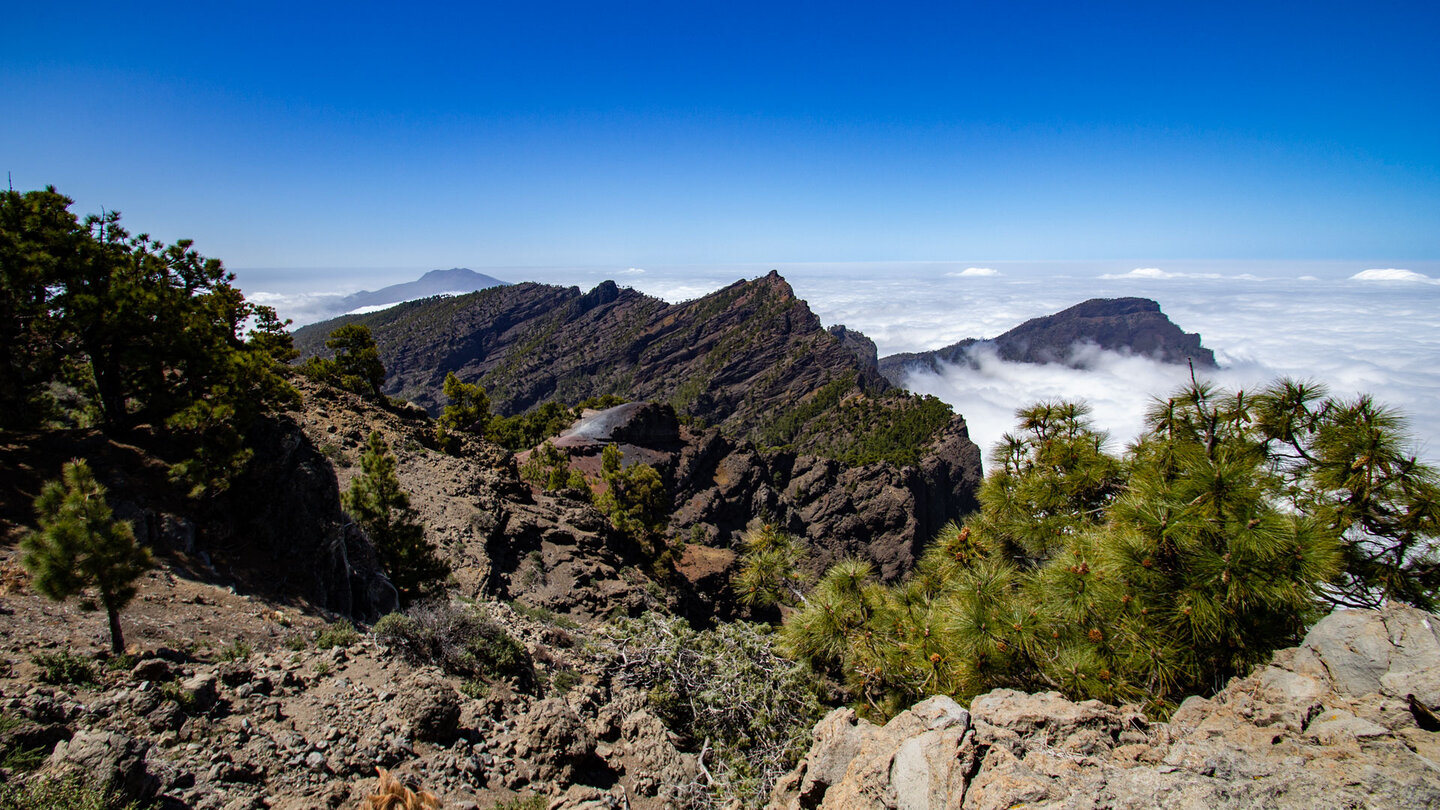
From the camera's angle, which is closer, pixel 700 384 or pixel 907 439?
pixel 907 439

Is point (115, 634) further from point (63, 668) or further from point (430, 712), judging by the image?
point (430, 712)

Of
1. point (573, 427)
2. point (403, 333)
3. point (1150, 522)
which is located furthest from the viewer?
point (403, 333)

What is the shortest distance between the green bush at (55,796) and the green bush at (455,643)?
5040mm

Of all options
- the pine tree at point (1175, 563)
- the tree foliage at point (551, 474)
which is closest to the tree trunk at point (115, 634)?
the pine tree at point (1175, 563)

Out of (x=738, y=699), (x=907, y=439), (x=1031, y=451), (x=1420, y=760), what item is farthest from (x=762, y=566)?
(x=907, y=439)

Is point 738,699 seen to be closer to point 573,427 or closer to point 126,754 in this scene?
point 126,754

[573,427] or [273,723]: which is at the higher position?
[273,723]

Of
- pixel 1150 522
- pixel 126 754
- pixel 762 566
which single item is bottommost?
pixel 762 566

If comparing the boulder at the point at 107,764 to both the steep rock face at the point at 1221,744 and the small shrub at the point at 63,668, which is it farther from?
the steep rock face at the point at 1221,744

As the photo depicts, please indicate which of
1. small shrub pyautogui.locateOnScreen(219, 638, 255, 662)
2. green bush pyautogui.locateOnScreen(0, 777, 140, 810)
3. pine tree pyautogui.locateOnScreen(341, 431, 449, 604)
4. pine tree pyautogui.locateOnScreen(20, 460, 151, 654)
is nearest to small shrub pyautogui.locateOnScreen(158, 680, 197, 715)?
pine tree pyautogui.locateOnScreen(20, 460, 151, 654)

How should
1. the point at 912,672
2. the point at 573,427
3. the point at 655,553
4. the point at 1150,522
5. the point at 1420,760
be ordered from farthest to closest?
1. the point at 573,427
2. the point at 655,553
3. the point at 912,672
4. the point at 1150,522
5. the point at 1420,760

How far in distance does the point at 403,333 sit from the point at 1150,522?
202246mm

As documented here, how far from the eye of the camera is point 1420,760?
273 centimetres

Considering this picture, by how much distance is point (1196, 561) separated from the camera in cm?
455
